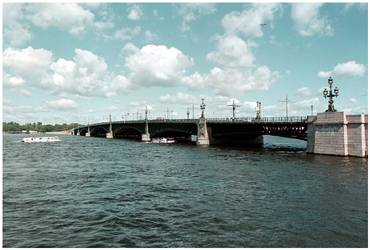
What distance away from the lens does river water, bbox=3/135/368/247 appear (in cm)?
1744

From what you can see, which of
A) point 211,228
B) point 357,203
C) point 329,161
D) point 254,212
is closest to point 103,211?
point 211,228

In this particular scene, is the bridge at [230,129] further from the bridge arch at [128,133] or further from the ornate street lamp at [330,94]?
the bridge arch at [128,133]

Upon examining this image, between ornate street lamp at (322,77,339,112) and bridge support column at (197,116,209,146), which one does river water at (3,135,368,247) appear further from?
bridge support column at (197,116,209,146)

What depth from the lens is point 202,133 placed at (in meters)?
94.8

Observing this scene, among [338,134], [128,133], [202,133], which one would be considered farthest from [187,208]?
[128,133]

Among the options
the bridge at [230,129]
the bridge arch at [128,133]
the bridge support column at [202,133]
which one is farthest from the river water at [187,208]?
the bridge arch at [128,133]

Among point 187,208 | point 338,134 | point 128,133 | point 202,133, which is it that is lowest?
point 187,208

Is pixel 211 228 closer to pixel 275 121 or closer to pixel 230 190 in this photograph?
pixel 230 190

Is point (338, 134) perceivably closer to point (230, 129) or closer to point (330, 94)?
point (330, 94)

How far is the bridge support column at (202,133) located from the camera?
307ft

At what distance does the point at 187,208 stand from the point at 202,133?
235 feet

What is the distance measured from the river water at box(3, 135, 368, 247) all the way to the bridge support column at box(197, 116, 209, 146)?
5255cm

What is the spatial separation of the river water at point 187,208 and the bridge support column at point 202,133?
172 feet

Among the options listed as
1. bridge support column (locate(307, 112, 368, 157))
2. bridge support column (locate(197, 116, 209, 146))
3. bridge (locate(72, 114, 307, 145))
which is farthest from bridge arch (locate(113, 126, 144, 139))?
bridge support column (locate(307, 112, 368, 157))
